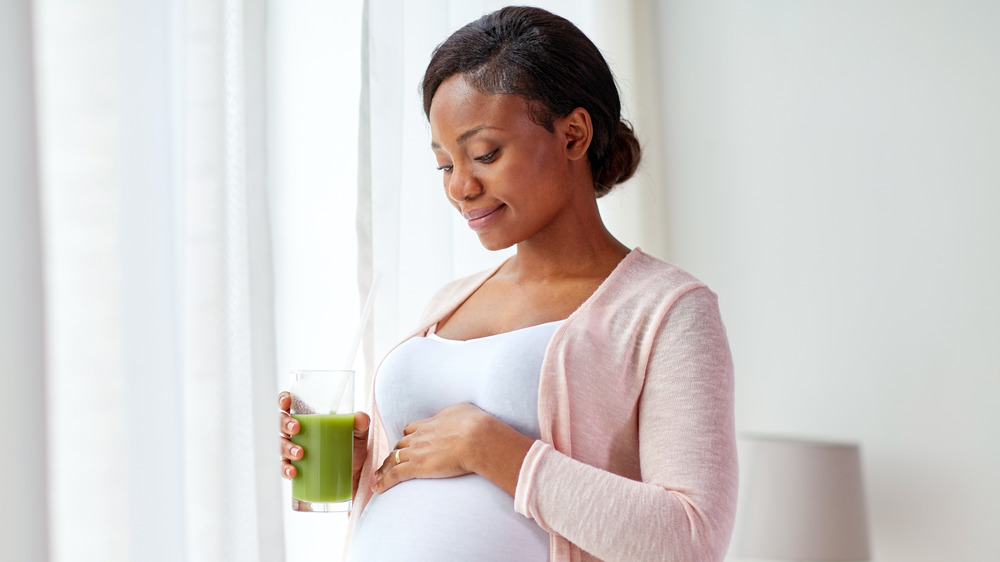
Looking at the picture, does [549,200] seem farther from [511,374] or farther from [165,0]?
[165,0]

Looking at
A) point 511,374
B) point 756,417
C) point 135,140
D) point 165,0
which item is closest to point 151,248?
point 135,140

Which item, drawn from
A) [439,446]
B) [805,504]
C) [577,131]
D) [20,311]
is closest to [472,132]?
[577,131]

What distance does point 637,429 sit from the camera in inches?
37.9

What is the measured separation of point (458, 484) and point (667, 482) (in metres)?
0.24

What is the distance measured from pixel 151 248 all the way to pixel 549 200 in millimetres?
464

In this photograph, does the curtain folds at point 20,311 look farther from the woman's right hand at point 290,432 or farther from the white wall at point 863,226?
the white wall at point 863,226

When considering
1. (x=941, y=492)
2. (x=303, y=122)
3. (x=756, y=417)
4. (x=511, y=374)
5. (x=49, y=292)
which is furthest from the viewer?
(x=756, y=417)

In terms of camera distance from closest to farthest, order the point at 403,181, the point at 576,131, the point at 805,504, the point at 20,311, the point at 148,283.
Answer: the point at 20,311 < the point at 148,283 < the point at 576,131 < the point at 403,181 < the point at 805,504

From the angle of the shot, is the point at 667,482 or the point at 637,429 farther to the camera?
the point at 637,429

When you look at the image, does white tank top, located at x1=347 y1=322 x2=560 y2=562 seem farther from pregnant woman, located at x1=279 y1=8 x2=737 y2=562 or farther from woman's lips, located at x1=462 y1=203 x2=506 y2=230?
woman's lips, located at x1=462 y1=203 x2=506 y2=230

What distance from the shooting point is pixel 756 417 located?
2.13 meters

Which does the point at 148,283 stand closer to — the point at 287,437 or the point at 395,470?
the point at 287,437

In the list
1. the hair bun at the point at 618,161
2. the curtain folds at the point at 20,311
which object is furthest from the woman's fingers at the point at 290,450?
the hair bun at the point at 618,161

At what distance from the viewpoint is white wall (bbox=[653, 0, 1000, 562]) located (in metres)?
1.86
